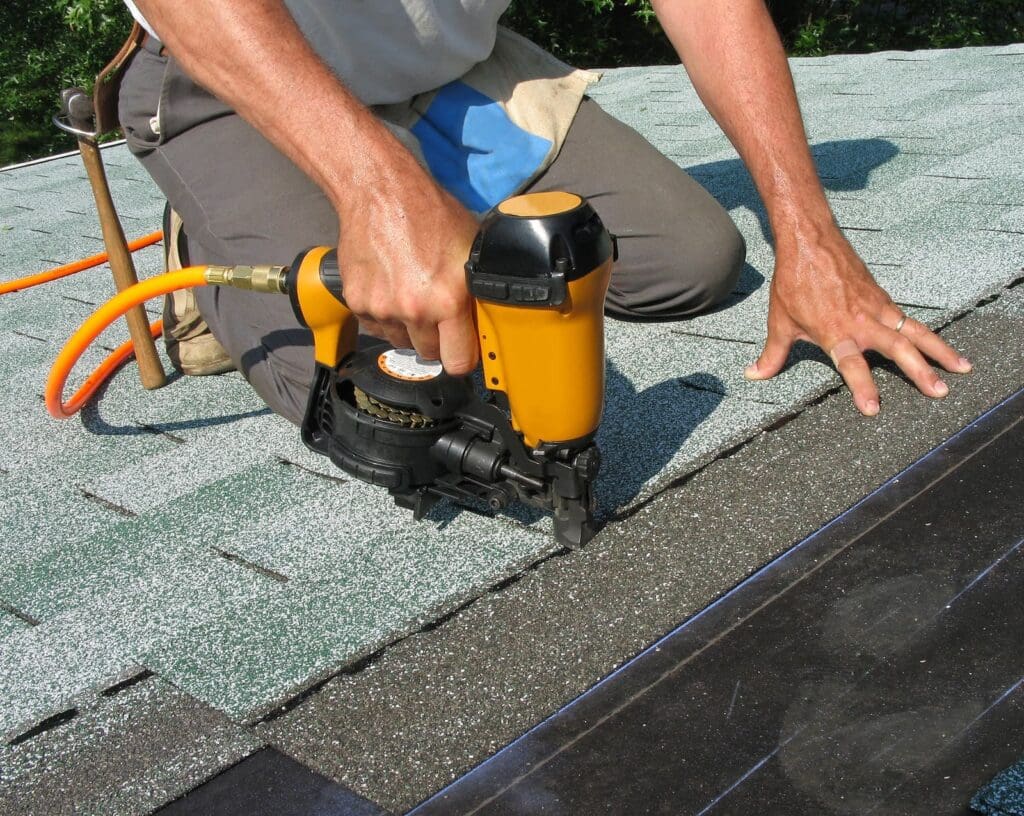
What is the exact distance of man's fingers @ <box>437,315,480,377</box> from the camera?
140cm

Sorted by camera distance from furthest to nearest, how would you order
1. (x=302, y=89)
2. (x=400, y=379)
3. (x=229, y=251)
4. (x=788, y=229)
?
(x=229, y=251) < (x=788, y=229) < (x=400, y=379) < (x=302, y=89)

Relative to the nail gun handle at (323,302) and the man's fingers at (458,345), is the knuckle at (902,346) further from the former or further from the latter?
the nail gun handle at (323,302)

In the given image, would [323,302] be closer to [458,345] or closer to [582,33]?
[458,345]

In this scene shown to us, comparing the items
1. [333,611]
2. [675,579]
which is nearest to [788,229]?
[675,579]

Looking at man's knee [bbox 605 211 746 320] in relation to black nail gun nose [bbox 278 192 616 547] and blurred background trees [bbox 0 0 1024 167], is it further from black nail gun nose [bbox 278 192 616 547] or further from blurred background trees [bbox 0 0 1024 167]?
blurred background trees [bbox 0 0 1024 167]

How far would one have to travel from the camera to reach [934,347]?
6.12 feet

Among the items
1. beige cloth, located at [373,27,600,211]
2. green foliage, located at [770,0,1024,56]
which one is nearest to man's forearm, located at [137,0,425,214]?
beige cloth, located at [373,27,600,211]

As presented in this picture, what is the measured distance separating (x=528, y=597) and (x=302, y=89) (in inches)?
30.7

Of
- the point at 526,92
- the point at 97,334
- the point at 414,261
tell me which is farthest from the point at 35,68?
the point at 414,261

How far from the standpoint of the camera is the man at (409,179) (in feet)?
4.60

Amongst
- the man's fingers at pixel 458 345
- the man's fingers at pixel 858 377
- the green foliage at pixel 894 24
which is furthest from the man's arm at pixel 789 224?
the green foliage at pixel 894 24

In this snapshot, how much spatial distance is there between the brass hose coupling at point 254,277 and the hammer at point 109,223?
0.58 metres

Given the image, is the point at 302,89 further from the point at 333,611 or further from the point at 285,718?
the point at 285,718

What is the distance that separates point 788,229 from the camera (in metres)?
1.94
